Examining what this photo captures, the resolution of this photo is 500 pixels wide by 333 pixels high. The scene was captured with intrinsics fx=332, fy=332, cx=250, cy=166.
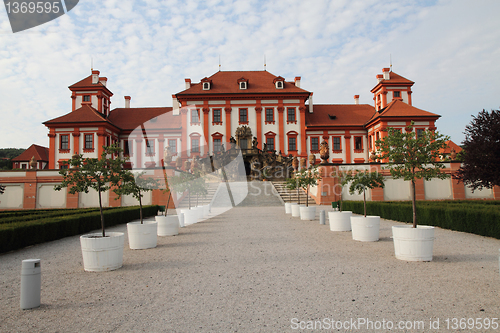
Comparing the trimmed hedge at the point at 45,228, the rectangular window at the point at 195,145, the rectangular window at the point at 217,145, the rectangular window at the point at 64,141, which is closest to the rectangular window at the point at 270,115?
the rectangular window at the point at 217,145

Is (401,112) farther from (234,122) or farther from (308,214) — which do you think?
(308,214)

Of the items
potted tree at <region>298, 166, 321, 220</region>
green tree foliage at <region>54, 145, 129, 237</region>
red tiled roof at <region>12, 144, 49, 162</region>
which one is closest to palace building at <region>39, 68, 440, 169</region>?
red tiled roof at <region>12, 144, 49, 162</region>

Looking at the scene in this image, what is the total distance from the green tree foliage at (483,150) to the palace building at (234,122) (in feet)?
76.8

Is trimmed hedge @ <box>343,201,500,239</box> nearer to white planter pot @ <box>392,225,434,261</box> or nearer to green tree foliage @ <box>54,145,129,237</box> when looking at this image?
white planter pot @ <box>392,225,434,261</box>

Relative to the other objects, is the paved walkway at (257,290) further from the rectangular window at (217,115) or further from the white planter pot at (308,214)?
the rectangular window at (217,115)

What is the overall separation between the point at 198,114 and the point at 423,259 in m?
37.9

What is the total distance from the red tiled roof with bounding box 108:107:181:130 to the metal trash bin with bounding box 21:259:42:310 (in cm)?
4092

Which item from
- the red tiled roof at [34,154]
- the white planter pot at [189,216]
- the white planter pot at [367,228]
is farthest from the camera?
the red tiled roof at [34,154]

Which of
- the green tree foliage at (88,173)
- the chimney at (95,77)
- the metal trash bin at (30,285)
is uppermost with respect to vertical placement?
the chimney at (95,77)

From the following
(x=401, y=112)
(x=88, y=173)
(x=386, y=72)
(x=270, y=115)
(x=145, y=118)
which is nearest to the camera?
(x=88, y=173)

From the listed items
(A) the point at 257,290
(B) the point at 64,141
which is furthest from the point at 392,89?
(A) the point at 257,290

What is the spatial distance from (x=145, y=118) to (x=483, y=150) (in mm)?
41187

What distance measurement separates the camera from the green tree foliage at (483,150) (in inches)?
593

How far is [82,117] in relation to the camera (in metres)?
39.7
